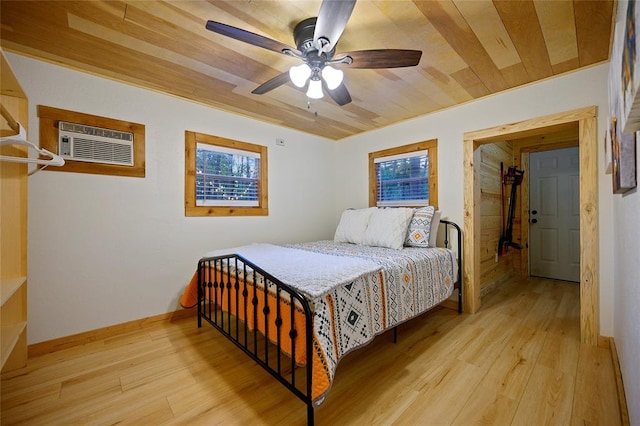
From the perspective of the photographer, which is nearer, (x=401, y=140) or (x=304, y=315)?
(x=304, y=315)

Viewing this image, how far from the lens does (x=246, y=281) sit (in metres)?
1.77

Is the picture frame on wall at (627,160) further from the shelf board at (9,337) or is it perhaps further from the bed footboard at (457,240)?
the shelf board at (9,337)

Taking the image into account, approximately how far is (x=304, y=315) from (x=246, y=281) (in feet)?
1.98

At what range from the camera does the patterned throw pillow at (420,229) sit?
2.66m

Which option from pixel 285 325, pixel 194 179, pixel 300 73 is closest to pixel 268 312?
pixel 285 325

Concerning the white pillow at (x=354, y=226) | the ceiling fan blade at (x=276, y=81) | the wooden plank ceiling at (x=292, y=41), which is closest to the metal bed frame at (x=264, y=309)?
the white pillow at (x=354, y=226)

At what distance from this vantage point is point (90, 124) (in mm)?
2211

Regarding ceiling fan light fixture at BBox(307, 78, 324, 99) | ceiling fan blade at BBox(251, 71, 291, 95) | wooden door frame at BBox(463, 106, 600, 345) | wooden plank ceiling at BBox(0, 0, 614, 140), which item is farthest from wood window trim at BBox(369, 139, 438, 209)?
ceiling fan blade at BBox(251, 71, 291, 95)

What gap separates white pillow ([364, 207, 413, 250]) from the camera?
104 inches

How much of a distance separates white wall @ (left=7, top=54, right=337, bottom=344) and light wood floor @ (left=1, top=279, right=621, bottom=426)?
13.0 inches

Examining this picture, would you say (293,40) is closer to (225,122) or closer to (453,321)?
(225,122)

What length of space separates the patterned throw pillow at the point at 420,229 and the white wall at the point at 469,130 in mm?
396

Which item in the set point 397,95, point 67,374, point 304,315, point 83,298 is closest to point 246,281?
point 304,315

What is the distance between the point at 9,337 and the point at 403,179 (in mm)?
3620
